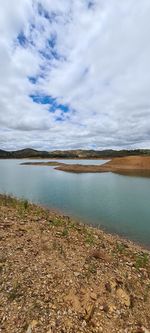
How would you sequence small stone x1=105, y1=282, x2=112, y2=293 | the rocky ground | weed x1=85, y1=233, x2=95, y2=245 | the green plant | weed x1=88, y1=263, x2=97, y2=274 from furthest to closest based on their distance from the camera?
weed x1=85, y1=233, x2=95, y2=245
the green plant
weed x1=88, y1=263, x2=97, y2=274
small stone x1=105, y1=282, x2=112, y2=293
the rocky ground

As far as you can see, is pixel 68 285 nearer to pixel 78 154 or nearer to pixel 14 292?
pixel 14 292

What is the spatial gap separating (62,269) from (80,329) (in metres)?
1.50

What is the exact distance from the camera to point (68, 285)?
448 cm

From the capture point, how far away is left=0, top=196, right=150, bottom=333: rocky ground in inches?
145

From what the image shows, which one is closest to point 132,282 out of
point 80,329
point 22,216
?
point 80,329

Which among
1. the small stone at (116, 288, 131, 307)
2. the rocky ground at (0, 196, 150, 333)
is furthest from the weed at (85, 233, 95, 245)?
the small stone at (116, 288, 131, 307)

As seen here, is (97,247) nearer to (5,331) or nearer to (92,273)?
(92,273)

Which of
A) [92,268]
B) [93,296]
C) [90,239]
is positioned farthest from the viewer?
[90,239]

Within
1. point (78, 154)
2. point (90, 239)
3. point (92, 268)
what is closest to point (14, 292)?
point (92, 268)


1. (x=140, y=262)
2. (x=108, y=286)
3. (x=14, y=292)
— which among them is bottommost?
A: (x=140, y=262)

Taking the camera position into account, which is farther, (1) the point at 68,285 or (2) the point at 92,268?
(2) the point at 92,268

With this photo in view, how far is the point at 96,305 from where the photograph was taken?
4090mm

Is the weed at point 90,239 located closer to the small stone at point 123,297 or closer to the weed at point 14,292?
the small stone at point 123,297

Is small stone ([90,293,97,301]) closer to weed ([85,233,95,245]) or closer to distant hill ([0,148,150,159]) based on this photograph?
weed ([85,233,95,245])
